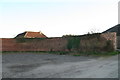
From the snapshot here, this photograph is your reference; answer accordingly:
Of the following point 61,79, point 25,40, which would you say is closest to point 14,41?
point 25,40

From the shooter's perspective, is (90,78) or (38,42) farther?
(38,42)

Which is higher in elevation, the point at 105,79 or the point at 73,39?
the point at 73,39

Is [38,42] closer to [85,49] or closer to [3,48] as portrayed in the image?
[3,48]

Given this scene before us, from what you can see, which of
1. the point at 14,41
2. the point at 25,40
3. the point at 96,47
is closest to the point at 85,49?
the point at 96,47

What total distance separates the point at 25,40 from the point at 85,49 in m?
12.4

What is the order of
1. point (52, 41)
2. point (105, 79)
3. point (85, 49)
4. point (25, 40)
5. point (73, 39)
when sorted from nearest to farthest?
point (105, 79) → point (85, 49) → point (73, 39) → point (52, 41) → point (25, 40)

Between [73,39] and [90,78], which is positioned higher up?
[73,39]

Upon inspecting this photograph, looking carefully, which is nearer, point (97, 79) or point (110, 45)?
point (97, 79)

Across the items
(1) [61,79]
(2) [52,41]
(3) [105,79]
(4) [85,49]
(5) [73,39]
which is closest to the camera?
(3) [105,79]

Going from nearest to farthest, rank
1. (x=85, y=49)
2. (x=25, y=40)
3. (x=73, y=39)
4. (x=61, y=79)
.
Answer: (x=61, y=79)
(x=85, y=49)
(x=73, y=39)
(x=25, y=40)

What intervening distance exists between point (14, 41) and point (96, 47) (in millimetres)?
15776

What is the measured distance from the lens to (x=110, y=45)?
1806 centimetres

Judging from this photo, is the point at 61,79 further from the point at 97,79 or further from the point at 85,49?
the point at 85,49

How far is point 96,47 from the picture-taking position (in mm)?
18672
